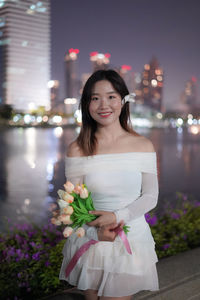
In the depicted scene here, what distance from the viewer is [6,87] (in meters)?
127

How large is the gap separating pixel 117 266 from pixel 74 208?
398mm

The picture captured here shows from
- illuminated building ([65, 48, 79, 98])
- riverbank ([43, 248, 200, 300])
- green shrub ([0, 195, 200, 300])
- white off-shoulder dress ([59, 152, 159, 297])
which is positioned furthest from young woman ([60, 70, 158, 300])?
illuminated building ([65, 48, 79, 98])

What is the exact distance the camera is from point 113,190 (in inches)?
73.8

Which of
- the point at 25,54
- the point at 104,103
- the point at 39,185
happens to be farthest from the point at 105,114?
the point at 25,54

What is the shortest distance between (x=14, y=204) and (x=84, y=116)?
5.29m

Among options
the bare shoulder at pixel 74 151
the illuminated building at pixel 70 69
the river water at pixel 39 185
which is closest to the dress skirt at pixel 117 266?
the bare shoulder at pixel 74 151

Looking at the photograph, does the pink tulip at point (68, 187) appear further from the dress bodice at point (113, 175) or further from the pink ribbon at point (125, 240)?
the pink ribbon at point (125, 240)

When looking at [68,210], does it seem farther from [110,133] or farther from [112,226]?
[110,133]

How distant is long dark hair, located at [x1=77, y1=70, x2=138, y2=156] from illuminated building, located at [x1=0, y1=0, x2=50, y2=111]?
417 feet

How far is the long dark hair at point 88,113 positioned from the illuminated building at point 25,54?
417 feet

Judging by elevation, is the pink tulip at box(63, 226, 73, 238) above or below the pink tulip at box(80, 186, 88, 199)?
below

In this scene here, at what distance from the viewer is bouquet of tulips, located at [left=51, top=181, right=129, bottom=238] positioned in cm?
167

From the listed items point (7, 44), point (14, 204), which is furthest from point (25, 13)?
point (14, 204)

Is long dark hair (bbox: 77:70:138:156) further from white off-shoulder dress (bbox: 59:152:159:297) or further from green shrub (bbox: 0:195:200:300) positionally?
green shrub (bbox: 0:195:200:300)
